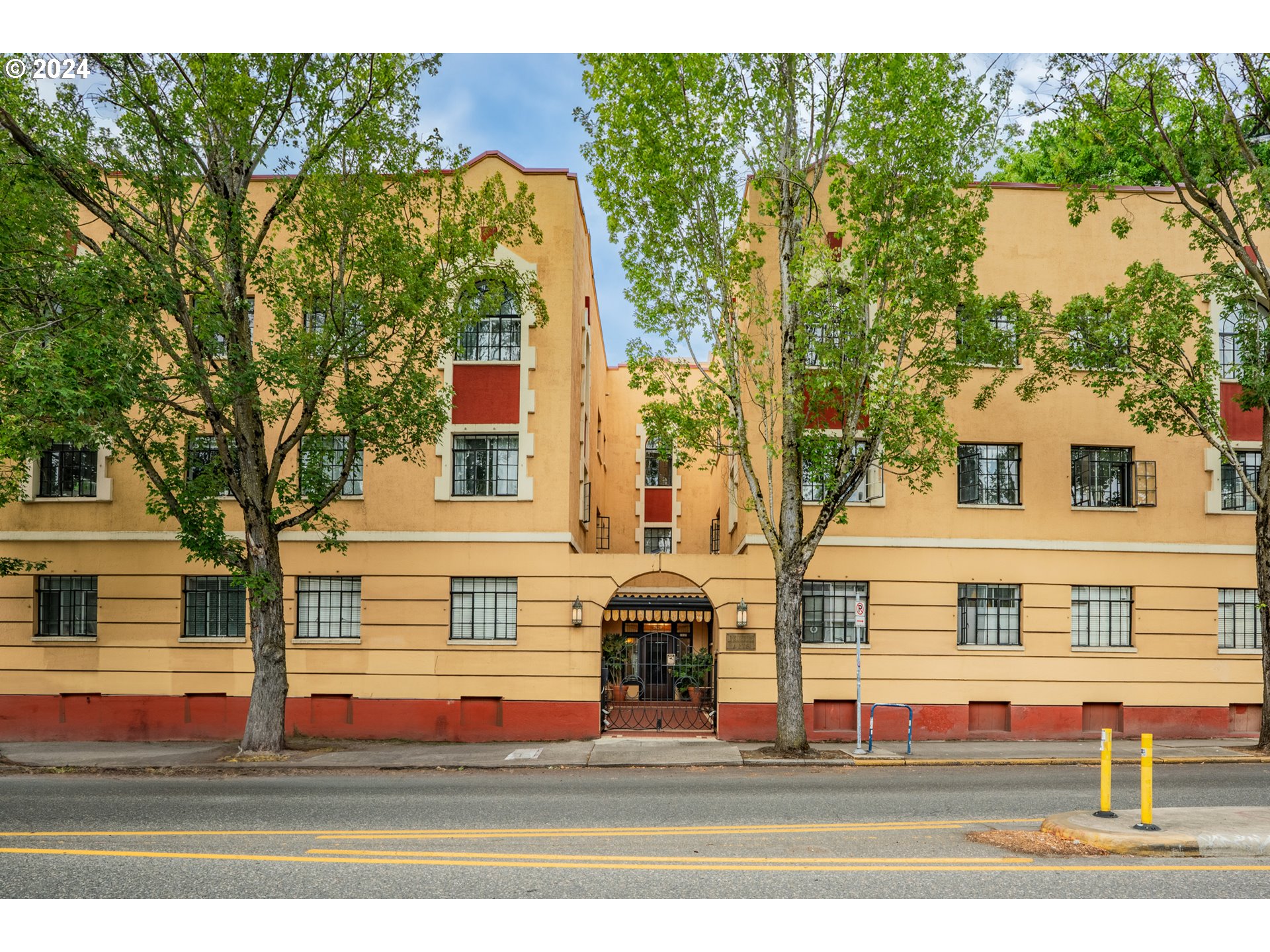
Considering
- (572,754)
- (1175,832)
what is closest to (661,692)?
(572,754)

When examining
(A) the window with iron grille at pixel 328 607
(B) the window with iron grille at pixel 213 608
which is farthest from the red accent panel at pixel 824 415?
(B) the window with iron grille at pixel 213 608

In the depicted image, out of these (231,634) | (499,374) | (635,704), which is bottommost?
(635,704)

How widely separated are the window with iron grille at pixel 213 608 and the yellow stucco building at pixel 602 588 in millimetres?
57

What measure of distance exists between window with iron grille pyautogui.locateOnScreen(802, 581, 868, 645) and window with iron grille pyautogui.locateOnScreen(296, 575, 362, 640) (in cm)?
925

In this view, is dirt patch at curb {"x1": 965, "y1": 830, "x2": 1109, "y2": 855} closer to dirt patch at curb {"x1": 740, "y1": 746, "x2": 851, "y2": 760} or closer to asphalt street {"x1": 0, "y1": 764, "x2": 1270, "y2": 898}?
asphalt street {"x1": 0, "y1": 764, "x2": 1270, "y2": 898}

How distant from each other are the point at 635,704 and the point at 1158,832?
13.4 m

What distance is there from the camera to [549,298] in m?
20.8

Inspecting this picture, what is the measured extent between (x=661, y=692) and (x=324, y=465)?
9.54 metres

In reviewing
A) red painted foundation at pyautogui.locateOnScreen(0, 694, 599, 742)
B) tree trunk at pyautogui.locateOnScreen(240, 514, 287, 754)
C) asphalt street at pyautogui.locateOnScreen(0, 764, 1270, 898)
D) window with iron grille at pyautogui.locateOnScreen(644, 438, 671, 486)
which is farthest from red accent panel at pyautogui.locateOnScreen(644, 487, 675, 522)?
asphalt street at pyautogui.locateOnScreen(0, 764, 1270, 898)

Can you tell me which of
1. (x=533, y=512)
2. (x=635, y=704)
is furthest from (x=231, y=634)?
(x=635, y=704)

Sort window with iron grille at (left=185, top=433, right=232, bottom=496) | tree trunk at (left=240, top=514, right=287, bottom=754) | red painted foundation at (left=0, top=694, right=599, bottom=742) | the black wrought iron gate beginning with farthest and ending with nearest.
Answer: the black wrought iron gate < red painted foundation at (left=0, top=694, right=599, bottom=742) < window with iron grille at (left=185, top=433, right=232, bottom=496) < tree trunk at (left=240, top=514, right=287, bottom=754)

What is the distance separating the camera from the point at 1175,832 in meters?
9.29

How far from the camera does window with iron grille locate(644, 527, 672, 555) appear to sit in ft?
111

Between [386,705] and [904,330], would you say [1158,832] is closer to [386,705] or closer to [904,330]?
[904,330]
